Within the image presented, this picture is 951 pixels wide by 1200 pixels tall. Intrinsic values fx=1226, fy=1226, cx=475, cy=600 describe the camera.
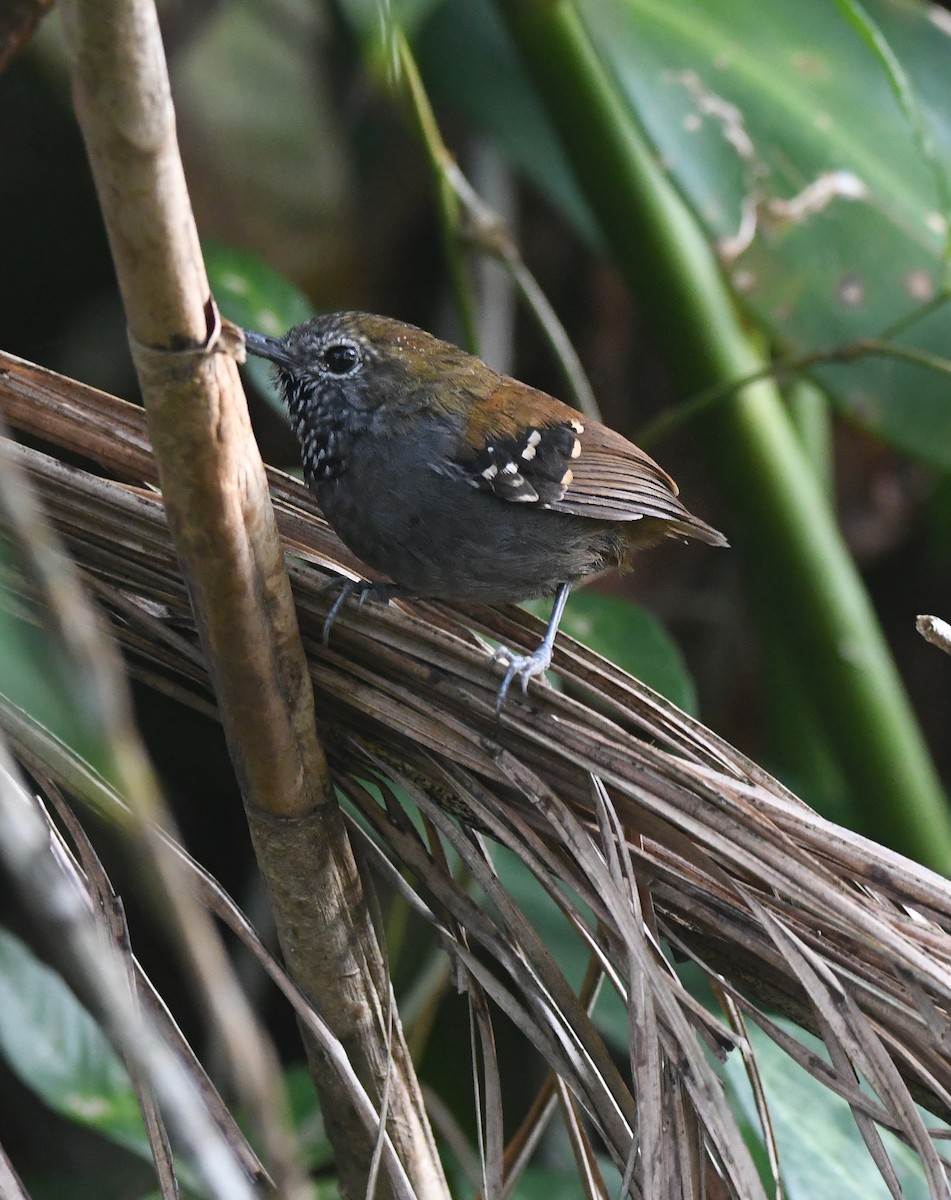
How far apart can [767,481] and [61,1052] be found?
213 centimetres

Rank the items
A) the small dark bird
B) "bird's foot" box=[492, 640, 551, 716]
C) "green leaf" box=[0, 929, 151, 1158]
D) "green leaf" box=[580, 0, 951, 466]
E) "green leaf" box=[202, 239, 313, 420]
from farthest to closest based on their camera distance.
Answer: "green leaf" box=[580, 0, 951, 466] → "green leaf" box=[202, 239, 313, 420] → "green leaf" box=[0, 929, 151, 1158] → the small dark bird → "bird's foot" box=[492, 640, 551, 716]

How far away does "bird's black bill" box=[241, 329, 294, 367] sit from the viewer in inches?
85.1

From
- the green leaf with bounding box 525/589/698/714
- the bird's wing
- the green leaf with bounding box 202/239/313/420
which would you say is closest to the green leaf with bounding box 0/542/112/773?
the bird's wing

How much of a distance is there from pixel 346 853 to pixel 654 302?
206cm

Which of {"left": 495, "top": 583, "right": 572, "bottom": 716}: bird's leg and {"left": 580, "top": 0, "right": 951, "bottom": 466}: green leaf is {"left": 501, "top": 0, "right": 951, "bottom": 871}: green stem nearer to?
{"left": 580, "top": 0, "right": 951, "bottom": 466}: green leaf

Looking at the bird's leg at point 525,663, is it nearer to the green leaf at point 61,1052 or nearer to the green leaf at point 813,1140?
the green leaf at point 813,1140

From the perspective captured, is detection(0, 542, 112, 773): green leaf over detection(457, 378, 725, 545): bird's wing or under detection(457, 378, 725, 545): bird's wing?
under

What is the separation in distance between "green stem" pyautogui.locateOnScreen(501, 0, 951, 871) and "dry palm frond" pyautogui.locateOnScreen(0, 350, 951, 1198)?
178cm

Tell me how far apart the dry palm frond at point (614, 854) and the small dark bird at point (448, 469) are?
19.0 inches

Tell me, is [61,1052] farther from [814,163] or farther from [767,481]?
[814,163]

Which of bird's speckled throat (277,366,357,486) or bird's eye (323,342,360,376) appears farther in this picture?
bird's eye (323,342,360,376)

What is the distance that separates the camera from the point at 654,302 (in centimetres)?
315

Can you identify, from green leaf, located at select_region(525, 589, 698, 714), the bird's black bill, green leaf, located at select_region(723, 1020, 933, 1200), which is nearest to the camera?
green leaf, located at select_region(723, 1020, 933, 1200)

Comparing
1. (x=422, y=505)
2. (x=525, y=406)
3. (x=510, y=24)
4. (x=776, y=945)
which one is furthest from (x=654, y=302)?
(x=776, y=945)
